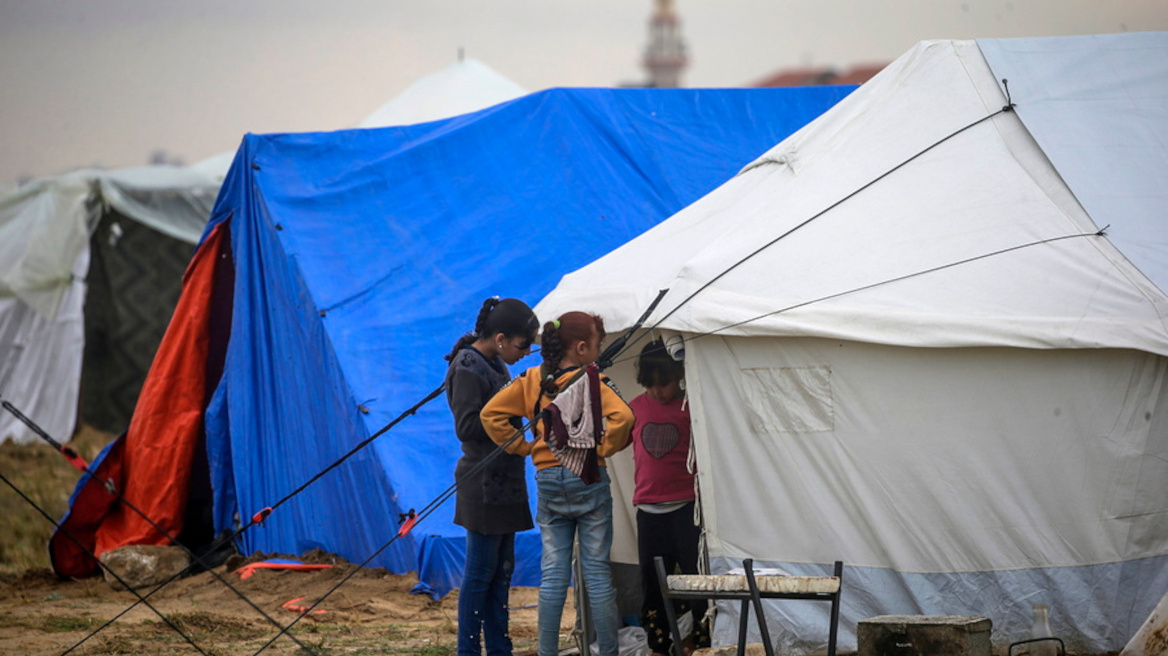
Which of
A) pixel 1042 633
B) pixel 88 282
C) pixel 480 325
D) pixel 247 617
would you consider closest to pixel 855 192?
pixel 480 325

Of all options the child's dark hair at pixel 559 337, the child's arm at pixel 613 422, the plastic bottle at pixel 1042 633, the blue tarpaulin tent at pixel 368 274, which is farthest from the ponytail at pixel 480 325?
the plastic bottle at pixel 1042 633

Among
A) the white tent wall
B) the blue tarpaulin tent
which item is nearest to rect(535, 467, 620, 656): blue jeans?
the white tent wall

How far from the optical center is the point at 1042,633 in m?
4.44

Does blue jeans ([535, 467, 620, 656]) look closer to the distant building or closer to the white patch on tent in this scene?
the white patch on tent

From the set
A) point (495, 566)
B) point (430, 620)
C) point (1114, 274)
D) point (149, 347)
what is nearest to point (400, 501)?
point (430, 620)

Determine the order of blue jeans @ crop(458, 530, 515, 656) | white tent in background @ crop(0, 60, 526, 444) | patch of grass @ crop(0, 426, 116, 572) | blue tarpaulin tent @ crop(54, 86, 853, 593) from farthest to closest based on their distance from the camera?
white tent in background @ crop(0, 60, 526, 444), patch of grass @ crop(0, 426, 116, 572), blue tarpaulin tent @ crop(54, 86, 853, 593), blue jeans @ crop(458, 530, 515, 656)

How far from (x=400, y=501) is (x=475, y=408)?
6.35ft

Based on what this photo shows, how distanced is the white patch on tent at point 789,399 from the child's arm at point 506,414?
2.76 feet

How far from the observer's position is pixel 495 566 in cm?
479

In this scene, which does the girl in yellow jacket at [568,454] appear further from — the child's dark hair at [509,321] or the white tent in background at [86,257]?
the white tent in background at [86,257]

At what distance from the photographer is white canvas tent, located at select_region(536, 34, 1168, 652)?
4500 millimetres

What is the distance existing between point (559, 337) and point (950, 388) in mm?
1418

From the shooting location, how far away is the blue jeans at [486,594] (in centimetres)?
475

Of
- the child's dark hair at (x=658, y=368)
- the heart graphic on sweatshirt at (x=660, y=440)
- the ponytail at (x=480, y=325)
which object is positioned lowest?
the heart graphic on sweatshirt at (x=660, y=440)
